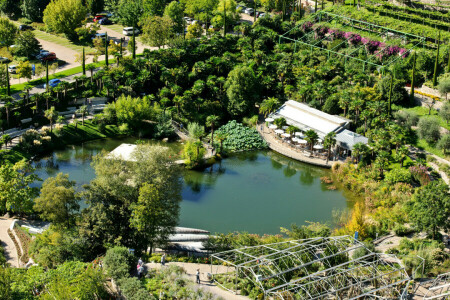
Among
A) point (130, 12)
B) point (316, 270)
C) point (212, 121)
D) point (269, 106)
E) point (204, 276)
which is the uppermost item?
point (130, 12)

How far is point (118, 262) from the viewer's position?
43406 mm

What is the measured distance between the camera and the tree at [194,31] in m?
89.1

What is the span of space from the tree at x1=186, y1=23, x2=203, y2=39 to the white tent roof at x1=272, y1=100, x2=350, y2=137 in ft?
74.1

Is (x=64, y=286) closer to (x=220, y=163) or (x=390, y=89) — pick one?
(x=220, y=163)

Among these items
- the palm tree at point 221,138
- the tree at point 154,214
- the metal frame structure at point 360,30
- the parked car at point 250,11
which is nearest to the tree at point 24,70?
the palm tree at point 221,138

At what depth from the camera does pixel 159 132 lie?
6912 centimetres

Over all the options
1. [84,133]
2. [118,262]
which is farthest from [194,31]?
[118,262]

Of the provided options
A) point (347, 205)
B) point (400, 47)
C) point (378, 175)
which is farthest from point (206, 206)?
point (400, 47)

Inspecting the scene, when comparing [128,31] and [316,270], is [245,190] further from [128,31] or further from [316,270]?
[128,31]

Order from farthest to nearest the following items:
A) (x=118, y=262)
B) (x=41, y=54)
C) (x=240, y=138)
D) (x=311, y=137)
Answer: (x=41, y=54), (x=240, y=138), (x=311, y=137), (x=118, y=262)

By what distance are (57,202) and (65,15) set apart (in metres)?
46.9

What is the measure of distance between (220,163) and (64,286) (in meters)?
28.4

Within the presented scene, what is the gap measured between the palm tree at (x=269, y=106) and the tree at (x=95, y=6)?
39.1 m

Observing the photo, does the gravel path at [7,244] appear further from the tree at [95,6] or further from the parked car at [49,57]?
the tree at [95,6]
